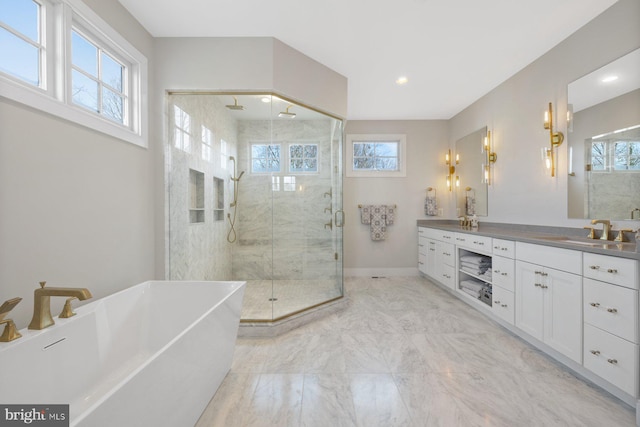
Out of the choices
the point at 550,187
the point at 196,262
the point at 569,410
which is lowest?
the point at 569,410

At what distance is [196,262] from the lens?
9.36 feet

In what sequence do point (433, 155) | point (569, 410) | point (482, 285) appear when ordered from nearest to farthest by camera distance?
1. point (569, 410)
2. point (482, 285)
3. point (433, 155)

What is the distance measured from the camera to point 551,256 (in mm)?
2012

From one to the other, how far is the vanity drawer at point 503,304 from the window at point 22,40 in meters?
3.59

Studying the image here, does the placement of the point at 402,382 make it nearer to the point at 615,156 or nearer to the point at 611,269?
the point at 611,269

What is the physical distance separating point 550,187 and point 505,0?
164 centimetres

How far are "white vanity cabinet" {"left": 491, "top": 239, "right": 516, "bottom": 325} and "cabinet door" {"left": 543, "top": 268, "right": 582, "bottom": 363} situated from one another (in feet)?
1.21

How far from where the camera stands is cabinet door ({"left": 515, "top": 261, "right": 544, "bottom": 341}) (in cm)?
212

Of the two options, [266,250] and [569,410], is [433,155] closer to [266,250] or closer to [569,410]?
[266,250]

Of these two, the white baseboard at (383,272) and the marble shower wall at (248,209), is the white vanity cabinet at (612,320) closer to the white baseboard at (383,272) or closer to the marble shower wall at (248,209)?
the marble shower wall at (248,209)

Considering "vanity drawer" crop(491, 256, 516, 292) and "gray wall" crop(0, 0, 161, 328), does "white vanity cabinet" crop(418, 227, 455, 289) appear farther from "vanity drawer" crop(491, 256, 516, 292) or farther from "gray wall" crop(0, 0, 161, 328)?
"gray wall" crop(0, 0, 161, 328)

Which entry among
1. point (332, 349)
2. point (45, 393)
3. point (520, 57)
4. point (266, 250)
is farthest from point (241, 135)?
point (520, 57)

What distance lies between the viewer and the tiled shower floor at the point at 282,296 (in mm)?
2670

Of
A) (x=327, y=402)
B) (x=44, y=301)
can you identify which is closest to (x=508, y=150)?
(x=327, y=402)
